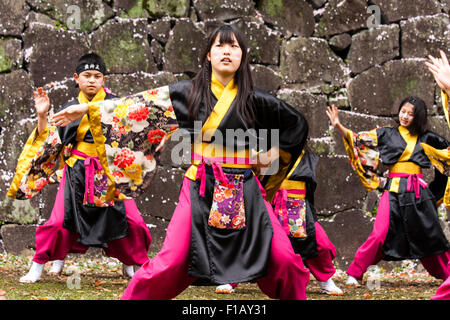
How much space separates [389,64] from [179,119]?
A: 3.54 m

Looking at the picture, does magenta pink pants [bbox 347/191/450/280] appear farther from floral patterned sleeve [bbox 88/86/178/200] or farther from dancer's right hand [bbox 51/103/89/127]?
Result: dancer's right hand [bbox 51/103/89/127]

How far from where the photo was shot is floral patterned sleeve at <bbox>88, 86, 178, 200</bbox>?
294 centimetres

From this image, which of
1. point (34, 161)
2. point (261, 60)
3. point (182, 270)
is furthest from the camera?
point (261, 60)

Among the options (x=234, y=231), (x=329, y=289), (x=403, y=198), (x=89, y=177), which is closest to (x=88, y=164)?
(x=89, y=177)

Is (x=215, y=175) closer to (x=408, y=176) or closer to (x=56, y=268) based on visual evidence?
(x=56, y=268)

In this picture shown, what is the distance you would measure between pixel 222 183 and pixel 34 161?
175 cm

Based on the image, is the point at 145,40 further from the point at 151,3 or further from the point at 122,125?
the point at 122,125

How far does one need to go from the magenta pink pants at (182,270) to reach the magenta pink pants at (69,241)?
1594 mm

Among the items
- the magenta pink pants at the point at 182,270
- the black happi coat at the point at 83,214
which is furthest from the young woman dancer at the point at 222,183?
the black happi coat at the point at 83,214

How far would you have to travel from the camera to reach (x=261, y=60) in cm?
575

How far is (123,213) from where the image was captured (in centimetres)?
425

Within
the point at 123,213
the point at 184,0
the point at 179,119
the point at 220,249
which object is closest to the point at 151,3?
the point at 184,0

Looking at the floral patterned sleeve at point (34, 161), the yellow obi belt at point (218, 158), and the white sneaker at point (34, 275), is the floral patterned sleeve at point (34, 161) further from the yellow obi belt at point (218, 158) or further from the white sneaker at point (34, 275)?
the yellow obi belt at point (218, 158)

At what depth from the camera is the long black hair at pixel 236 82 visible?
2844 mm
